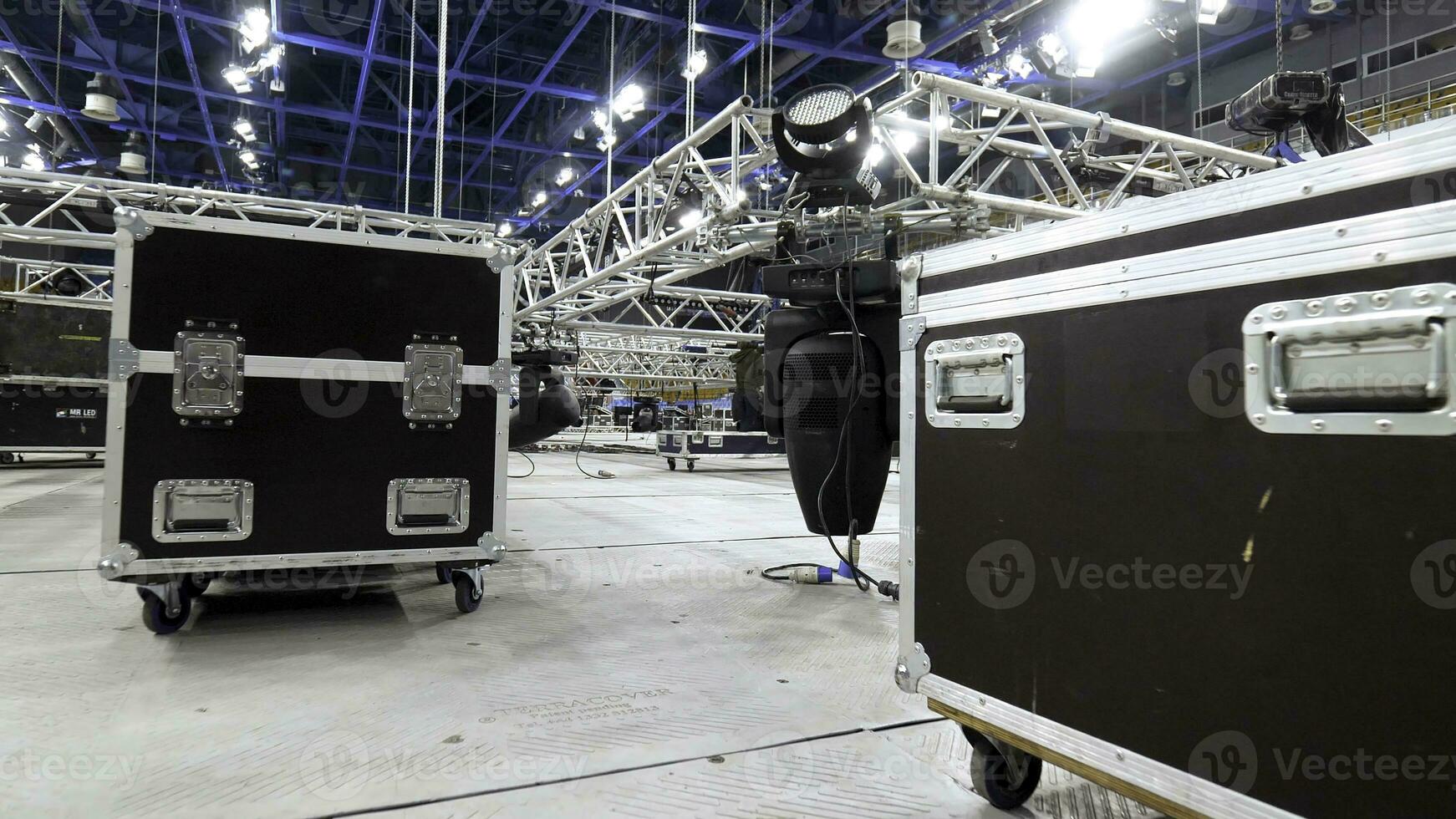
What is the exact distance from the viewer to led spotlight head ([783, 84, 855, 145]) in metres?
2.80

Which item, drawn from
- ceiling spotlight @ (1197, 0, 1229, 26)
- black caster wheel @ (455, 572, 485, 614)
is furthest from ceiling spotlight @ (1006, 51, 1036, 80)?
black caster wheel @ (455, 572, 485, 614)

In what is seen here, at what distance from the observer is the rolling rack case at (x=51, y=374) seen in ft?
28.4

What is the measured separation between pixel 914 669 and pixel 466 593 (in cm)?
189

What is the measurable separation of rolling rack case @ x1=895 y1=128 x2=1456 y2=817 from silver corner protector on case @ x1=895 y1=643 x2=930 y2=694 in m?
0.04

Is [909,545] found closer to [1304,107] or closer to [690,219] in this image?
[1304,107]

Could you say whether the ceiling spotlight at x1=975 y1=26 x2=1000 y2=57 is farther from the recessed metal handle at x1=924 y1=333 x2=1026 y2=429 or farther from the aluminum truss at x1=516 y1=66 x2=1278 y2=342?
the recessed metal handle at x1=924 y1=333 x2=1026 y2=429

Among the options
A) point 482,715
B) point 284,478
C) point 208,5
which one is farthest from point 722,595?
point 208,5

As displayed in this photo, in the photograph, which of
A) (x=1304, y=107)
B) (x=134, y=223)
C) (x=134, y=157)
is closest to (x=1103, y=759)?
(x=134, y=223)

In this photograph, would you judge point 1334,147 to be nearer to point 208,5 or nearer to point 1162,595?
point 1162,595

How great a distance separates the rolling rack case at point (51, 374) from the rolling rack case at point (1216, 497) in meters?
11.1

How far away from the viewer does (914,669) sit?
1459 mm

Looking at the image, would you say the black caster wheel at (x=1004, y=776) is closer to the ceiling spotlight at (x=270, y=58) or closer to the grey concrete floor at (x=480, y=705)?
the grey concrete floor at (x=480, y=705)

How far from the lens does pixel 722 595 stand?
304 centimetres

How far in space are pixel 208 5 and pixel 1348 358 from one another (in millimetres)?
12272
